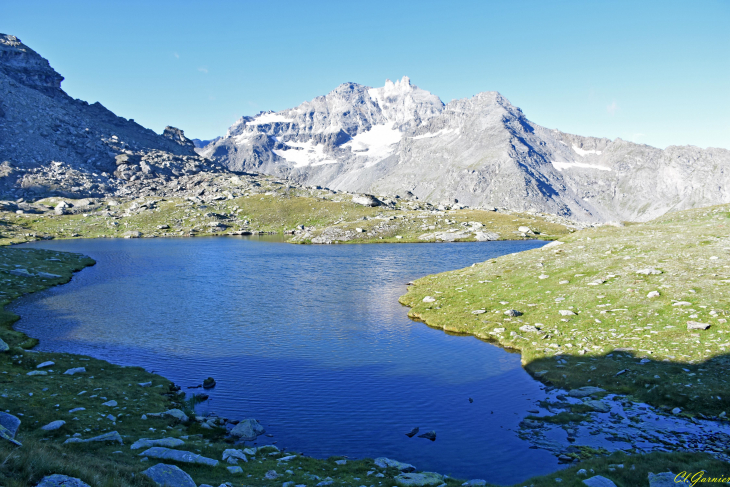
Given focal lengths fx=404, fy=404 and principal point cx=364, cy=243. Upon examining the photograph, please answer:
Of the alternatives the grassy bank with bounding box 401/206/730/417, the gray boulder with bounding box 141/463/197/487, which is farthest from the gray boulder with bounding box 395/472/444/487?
the grassy bank with bounding box 401/206/730/417

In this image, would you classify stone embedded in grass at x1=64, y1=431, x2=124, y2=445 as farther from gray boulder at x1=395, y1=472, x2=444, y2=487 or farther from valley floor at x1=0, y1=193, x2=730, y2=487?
gray boulder at x1=395, y1=472, x2=444, y2=487

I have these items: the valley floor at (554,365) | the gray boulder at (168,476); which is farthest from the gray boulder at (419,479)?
the gray boulder at (168,476)

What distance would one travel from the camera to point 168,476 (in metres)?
14.5

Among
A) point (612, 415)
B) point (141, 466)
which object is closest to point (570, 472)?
point (612, 415)

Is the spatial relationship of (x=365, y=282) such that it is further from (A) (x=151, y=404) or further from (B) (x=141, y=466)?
(B) (x=141, y=466)

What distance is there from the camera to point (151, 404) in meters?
25.2

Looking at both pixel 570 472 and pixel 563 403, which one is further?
pixel 563 403

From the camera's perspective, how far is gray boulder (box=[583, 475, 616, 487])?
50.2 feet

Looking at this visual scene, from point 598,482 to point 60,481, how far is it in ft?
58.6

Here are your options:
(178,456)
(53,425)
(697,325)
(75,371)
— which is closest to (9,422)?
(53,425)

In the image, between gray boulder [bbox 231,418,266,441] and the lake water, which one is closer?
the lake water

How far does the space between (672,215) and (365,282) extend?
199ft

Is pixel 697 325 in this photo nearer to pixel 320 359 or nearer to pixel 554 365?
pixel 554 365

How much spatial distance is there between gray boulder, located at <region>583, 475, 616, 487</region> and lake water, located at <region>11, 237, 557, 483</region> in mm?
3680
